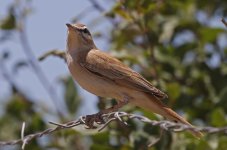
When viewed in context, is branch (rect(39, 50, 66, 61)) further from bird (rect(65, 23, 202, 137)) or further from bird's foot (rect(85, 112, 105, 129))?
bird's foot (rect(85, 112, 105, 129))

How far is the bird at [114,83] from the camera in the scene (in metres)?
5.31

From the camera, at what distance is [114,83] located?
18.0 ft

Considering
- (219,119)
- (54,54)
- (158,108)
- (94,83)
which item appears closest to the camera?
(158,108)

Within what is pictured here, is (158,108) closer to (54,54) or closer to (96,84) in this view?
(96,84)

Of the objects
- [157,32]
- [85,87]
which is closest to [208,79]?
[157,32]

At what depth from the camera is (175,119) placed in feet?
17.0

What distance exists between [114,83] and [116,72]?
12 cm

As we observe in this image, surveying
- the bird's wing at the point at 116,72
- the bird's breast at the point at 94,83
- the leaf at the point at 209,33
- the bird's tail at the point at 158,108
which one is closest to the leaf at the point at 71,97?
the leaf at the point at 209,33

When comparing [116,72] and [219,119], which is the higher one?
[116,72]

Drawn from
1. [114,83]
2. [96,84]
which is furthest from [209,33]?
[96,84]

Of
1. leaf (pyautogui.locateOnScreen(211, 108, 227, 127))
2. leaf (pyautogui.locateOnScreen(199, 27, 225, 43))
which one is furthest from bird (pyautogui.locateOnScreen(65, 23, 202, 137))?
leaf (pyautogui.locateOnScreen(199, 27, 225, 43))

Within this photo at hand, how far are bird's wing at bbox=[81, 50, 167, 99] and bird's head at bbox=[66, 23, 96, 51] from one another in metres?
0.23

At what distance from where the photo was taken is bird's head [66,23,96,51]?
607 centimetres

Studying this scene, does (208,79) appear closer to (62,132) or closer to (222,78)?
(222,78)
